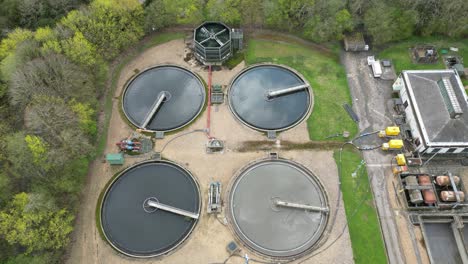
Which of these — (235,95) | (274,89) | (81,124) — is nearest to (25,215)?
(81,124)

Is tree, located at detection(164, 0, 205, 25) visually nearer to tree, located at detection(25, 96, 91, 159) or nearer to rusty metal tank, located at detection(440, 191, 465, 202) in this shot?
tree, located at detection(25, 96, 91, 159)

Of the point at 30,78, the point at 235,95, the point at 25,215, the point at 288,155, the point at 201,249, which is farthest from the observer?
the point at 235,95

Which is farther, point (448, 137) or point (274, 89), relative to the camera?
point (274, 89)

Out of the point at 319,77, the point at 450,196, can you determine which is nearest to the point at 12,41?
the point at 319,77

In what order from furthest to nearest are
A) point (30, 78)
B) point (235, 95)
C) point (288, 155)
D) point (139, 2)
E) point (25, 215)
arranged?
point (139, 2) → point (235, 95) → point (288, 155) → point (30, 78) → point (25, 215)

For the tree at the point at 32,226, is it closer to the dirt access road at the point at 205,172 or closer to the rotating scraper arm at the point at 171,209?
the dirt access road at the point at 205,172

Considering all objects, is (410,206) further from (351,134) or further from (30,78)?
(30,78)
